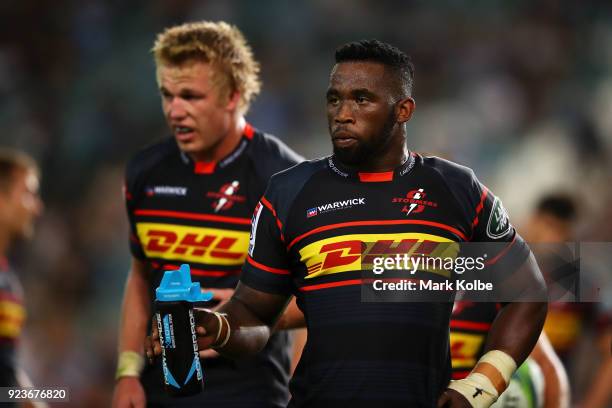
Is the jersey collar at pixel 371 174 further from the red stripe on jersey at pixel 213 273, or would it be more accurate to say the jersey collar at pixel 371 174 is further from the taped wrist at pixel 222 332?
the red stripe on jersey at pixel 213 273

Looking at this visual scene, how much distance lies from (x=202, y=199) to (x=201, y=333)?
5.13 feet

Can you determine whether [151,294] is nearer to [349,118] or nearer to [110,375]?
[349,118]

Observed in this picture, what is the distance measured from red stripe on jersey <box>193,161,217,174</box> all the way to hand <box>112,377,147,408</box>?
108 cm

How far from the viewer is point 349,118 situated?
3.94m

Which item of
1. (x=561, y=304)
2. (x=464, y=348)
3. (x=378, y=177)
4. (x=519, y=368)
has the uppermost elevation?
(x=378, y=177)

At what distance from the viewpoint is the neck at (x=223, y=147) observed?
5.27 m

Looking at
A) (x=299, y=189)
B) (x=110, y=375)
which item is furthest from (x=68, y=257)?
(x=299, y=189)

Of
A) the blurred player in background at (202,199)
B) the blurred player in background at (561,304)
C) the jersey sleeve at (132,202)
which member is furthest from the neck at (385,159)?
the blurred player in background at (561,304)

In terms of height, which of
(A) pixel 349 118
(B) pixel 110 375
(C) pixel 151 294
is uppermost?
(A) pixel 349 118

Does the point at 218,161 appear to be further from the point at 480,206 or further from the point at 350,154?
the point at 480,206

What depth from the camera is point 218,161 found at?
17.3 ft

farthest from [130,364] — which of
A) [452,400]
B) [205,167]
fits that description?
[452,400]

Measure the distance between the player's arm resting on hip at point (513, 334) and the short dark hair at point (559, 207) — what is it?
3638 mm

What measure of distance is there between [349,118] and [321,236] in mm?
462
